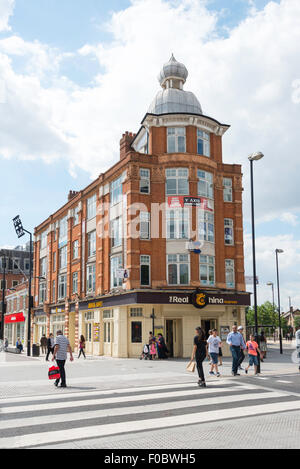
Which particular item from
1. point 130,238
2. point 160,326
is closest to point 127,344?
point 160,326

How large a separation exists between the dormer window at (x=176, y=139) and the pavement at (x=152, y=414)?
20600 millimetres

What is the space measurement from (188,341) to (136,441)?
78.5 feet

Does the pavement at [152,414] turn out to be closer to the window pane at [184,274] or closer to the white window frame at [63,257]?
the window pane at [184,274]

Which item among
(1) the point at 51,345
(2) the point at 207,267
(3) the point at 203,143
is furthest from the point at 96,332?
(3) the point at 203,143

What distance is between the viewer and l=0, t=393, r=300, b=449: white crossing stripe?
275 inches

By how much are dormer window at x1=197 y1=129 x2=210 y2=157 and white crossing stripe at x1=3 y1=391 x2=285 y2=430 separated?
23.8 meters

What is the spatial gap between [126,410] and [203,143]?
26214 millimetres

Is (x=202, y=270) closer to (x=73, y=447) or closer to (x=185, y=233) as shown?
(x=185, y=233)

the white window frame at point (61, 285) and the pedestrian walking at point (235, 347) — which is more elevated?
the white window frame at point (61, 285)

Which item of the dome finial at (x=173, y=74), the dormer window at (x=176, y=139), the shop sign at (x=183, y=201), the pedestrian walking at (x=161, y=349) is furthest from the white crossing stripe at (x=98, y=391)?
A: the dome finial at (x=173, y=74)

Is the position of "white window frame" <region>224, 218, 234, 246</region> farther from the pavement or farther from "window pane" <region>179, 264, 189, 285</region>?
the pavement

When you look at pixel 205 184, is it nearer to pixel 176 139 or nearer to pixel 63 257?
pixel 176 139

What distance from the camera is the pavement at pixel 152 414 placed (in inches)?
270

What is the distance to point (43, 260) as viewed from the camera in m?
53.3
